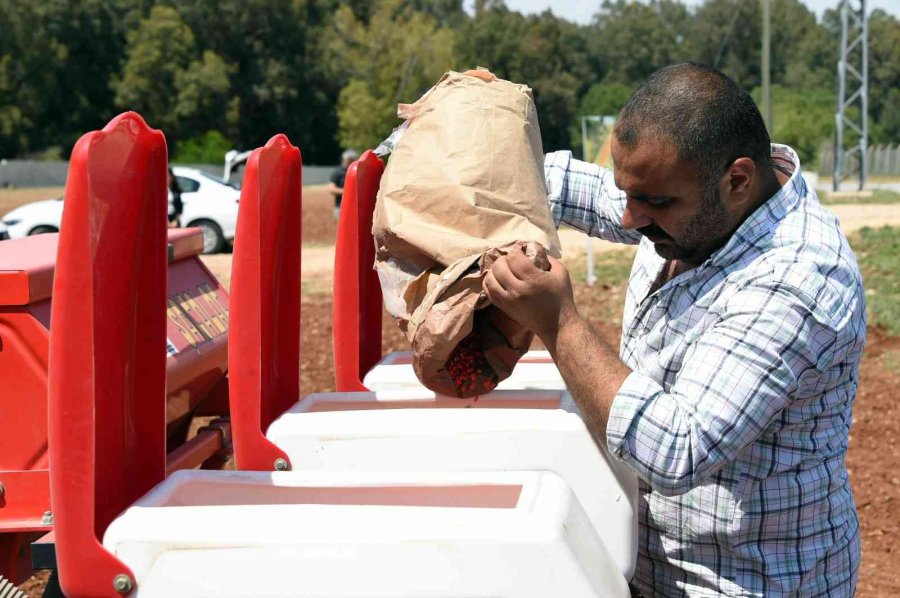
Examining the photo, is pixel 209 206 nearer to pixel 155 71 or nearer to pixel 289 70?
pixel 155 71

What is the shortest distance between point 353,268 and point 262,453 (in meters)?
0.52

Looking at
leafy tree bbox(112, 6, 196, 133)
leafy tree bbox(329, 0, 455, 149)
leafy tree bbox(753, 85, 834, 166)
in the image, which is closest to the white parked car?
leafy tree bbox(329, 0, 455, 149)

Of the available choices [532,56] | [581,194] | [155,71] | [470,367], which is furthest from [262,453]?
[532,56]

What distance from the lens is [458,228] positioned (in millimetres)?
1824

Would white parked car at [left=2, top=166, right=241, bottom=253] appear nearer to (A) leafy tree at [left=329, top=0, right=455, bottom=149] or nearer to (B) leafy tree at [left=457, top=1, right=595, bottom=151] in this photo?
(A) leafy tree at [left=329, top=0, right=455, bottom=149]

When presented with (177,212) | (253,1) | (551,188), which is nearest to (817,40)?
(253,1)

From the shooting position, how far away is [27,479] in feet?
6.64

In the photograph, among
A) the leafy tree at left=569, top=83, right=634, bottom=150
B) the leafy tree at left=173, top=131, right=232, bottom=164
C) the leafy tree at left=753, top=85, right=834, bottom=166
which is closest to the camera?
the leafy tree at left=753, top=85, right=834, bottom=166

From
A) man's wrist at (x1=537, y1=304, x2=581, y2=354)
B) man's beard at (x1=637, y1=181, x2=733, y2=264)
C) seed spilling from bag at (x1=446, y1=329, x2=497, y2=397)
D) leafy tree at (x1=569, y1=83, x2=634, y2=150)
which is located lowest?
leafy tree at (x1=569, y1=83, x2=634, y2=150)

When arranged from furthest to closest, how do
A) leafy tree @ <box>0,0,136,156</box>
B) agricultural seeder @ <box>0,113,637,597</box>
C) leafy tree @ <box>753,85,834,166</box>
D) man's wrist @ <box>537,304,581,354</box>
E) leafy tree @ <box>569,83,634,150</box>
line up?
leafy tree @ <box>569,83,634,150</box>, leafy tree @ <box>0,0,136,156</box>, leafy tree @ <box>753,85,834,166</box>, man's wrist @ <box>537,304,581,354</box>, agricultural seeder @ <box>0,113,637,597</box>

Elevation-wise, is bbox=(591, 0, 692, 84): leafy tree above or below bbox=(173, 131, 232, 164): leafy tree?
above

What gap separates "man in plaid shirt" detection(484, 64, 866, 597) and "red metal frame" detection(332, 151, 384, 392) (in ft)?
1.85

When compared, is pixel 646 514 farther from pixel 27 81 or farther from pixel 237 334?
pixel 27 81

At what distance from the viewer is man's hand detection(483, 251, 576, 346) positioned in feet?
5.35
